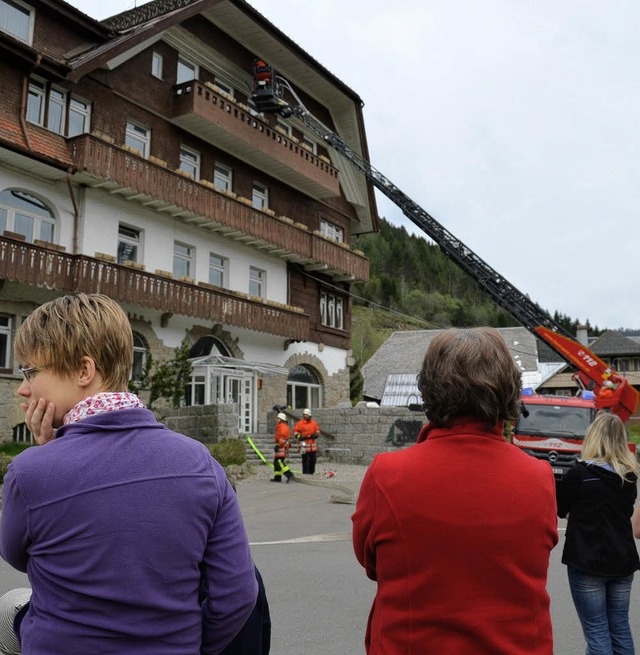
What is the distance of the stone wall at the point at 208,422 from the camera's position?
19281mm

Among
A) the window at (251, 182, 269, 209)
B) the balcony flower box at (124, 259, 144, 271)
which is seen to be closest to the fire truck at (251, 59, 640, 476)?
the window at (251, 182, 269, 209)

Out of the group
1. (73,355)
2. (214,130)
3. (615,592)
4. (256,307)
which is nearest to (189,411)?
(256,307)

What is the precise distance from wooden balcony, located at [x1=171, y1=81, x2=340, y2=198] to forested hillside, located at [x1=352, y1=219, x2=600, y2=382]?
198 ft

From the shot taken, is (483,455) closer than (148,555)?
No

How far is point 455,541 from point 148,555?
87 centimetres

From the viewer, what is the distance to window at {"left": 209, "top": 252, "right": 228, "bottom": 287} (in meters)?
24.3

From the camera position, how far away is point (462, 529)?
2.06m

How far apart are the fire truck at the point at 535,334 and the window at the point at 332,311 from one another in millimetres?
5178

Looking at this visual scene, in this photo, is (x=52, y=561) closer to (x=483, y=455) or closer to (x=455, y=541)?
(x=455, y=541)

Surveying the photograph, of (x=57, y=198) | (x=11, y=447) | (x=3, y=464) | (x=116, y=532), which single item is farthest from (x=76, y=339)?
(x=57, y=198)

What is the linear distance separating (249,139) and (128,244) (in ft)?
19.0

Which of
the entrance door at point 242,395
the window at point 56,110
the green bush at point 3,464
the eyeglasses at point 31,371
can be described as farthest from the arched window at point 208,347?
the eyeglasses at point 31,371

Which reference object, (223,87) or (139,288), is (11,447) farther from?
(223,87)

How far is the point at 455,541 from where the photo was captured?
206 cm
